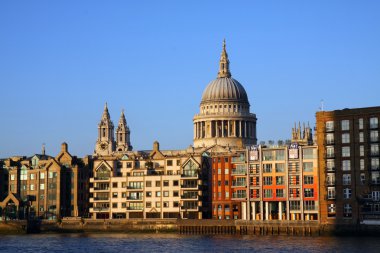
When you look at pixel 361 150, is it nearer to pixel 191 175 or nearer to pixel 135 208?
pixel 191 175

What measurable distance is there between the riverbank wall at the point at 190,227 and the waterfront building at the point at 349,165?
2903 mm

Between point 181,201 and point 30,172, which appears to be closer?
point 181,201

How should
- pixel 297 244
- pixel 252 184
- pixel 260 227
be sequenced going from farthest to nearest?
pixel 252 184 < pixel 260 227 < pixel 297 244


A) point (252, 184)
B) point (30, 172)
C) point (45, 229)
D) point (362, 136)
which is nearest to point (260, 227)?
point (252, 184)

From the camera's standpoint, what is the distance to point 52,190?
192m

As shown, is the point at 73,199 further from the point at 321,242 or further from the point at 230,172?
the point at 321,242

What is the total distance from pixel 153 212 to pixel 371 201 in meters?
51.0

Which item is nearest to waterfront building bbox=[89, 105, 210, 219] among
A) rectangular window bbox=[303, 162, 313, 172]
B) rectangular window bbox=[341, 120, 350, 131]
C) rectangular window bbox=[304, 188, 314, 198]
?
rectangular window bbox=[303, 162, 313, 172]

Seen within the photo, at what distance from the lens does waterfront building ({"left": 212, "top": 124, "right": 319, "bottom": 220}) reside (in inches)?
6417

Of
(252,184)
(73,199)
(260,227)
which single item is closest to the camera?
(260,227)

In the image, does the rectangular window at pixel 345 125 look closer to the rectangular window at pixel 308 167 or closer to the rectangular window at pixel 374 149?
the rectangular window at pixel 374 149

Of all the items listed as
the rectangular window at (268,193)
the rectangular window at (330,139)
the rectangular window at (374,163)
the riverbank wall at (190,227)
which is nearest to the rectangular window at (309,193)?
the rectangular window at (268,193)

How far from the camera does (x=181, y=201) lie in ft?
582

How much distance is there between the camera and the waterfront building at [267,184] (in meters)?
163
